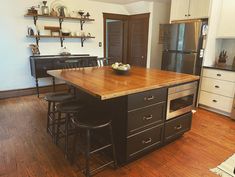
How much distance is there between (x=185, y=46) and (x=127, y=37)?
2.47 meters

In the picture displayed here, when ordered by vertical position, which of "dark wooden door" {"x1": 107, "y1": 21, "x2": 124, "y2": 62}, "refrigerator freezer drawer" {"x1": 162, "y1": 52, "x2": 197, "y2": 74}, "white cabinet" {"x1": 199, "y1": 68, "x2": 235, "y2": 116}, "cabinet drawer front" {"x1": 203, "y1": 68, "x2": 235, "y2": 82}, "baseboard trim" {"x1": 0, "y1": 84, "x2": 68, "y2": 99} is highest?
"dark wooden door" {"x1": 107, "y1": 21, "x2": 124, "y2": 62}

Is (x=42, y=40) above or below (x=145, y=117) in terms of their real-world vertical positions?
above

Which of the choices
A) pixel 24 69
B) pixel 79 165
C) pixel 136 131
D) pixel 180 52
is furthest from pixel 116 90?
pixel 24 69

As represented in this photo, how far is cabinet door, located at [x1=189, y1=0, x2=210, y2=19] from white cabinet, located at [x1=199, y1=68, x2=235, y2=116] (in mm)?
1046

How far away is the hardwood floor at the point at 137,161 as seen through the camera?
194 cm

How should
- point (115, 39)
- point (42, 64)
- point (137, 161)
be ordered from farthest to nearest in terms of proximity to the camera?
1. point (115, 39)
2. point (42, 64)
3. point (137, 161)

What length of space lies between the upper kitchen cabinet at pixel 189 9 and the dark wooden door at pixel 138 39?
1.14m

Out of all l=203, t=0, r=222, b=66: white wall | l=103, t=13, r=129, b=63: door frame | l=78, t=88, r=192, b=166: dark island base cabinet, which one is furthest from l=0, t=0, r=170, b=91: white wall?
l=78, t=88, r=192, b=166: dark island base cabinet

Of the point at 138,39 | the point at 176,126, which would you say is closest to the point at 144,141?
the point at 176,126

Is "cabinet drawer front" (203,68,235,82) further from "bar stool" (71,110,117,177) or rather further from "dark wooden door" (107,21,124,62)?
"dark wooden door" (107,21,124,62)

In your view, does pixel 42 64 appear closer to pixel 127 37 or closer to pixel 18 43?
pixel 18 43

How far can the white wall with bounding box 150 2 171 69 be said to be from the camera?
4.93m

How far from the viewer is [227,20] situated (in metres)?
3.43

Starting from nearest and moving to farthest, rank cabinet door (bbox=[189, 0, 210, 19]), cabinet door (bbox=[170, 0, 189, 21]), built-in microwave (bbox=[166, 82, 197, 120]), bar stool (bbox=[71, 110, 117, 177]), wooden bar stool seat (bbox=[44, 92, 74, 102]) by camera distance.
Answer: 1. bar stool (bbox=[71, 110, 117, 177])
2. built-in microwave (bbox=[166, 82, 197, 120])
3. wooden bar stool seat (bbox=[44, 92, 74, 102])
4. cabinet door (bbox=[189, 0, 210, 19])
5. cabinet door (bbox=[170, 0, 189, 21])
